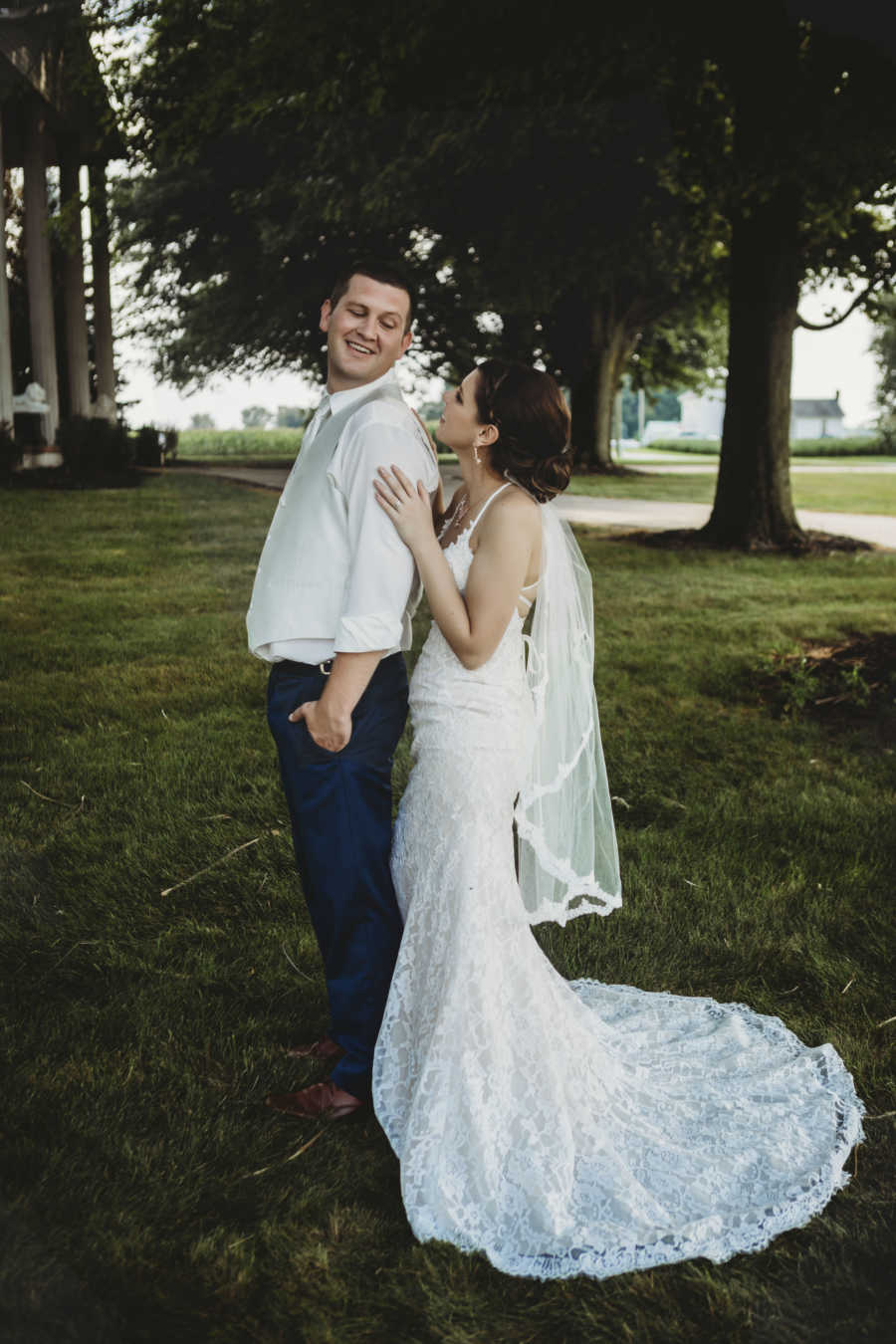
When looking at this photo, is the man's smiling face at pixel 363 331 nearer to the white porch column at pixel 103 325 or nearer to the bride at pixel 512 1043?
the bride at pixel 512 1043

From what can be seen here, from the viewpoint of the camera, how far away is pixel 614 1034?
3307mm

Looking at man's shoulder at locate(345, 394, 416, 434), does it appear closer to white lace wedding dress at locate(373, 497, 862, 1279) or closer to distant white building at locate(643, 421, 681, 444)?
white lace wedding dress at locate(373, 497, 862, 1279)

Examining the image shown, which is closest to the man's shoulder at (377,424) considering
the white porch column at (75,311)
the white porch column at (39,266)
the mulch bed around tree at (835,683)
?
the mulch bed around tree at (835,683)

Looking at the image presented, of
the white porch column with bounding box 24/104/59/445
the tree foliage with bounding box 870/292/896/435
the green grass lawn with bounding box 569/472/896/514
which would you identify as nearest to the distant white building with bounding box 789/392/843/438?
the tree foliage with bounding box 870/292/896/435

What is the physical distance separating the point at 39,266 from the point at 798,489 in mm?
16595

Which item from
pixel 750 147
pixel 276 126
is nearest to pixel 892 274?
pixel 750 147

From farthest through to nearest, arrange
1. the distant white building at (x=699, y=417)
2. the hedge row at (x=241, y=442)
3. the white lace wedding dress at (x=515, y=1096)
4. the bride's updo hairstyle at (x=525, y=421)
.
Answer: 1. the distant white building at (x=699, y=417)
2. the hedge row at (x=241, y=442)
3. the bride's updo hairstyle at (x=525, y=421)
4. the white lace wedding dress at (x=515, y=1096)

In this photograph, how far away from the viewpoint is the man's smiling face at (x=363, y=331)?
9.17 ft

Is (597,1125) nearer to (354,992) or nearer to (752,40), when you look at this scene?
(354,992)

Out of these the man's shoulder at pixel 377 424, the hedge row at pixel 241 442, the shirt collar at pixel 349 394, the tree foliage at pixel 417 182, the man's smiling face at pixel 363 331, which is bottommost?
the man's shoulder at pixel 377 424

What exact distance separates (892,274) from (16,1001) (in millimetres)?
17983

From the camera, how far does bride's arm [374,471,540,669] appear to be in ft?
8.84

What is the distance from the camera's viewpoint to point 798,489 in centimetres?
2591

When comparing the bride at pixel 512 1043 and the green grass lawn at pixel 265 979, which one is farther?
the bride at pixel 512 1043
